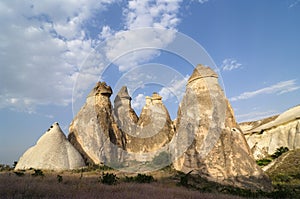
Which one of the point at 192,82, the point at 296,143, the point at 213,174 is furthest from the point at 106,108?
the point at 296,143

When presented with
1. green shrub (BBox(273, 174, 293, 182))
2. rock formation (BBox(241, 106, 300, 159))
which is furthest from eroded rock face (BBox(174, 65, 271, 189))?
rock formation (BBox(241, 106, 300, 159))

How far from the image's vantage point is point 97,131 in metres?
27.1

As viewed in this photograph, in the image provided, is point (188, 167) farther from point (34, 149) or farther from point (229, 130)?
point (34, 149)

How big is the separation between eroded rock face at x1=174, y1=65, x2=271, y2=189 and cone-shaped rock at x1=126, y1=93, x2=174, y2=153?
9.38 m

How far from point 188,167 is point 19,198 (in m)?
15.2

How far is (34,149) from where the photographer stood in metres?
23.2

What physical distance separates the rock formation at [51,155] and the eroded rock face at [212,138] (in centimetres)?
940

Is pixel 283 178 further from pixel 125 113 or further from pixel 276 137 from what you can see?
pixel 125 113

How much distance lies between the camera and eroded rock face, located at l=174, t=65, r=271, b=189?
57.4 ft

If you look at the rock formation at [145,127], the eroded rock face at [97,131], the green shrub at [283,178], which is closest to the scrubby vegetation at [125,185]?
the green shrub at [283,178]

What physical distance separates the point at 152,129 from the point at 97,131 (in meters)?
9.47

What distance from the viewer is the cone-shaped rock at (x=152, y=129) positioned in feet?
104

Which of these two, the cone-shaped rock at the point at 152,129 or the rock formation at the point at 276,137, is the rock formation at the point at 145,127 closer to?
the cone-shaped rock at the point at 152,129

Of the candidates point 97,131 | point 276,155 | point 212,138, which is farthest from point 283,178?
point 97,131
